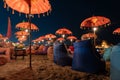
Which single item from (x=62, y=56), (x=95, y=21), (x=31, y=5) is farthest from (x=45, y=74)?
(x=95, y=21)

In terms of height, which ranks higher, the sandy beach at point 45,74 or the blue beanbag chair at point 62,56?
the blue beanbag chair at point 62,56

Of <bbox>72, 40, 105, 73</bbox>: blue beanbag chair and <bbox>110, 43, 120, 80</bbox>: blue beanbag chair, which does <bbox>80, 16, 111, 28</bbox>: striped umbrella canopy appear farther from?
<bbox>110, 43, 120, 80</bbox>: blue beanbag chair

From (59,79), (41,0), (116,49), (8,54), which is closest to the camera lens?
(116,49)

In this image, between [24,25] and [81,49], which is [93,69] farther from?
[24,25]

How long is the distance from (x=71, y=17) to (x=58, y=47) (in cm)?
5854

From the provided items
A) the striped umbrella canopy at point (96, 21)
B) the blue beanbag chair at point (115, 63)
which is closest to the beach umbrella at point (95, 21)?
the striped umbrella canopy at point (96, 21)

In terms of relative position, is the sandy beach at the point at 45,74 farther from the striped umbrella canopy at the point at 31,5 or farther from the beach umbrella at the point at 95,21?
the beach umbrella at the point at 95,21

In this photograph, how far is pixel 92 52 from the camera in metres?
5.93

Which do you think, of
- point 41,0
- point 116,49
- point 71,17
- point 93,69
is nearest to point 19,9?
point 41,0

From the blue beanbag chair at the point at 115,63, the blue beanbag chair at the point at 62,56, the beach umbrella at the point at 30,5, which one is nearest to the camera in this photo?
the blue beanbag chair at the point at 115,63

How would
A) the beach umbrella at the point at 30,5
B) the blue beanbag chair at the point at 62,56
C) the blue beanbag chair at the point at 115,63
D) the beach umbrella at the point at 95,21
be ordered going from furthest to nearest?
the beach umbrella at the point at 95,21
the blue beanbag chair at the point at 62,56
the beach umbrella at the point at 30,5
the blue beanbag chair at the point at 115,63

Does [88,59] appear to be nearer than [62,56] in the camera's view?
Yes

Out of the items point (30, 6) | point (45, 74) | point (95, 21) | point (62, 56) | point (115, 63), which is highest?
point (95, 21)

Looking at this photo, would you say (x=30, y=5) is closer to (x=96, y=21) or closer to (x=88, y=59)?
(x=88, y=59)
